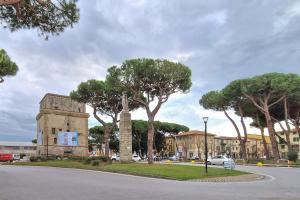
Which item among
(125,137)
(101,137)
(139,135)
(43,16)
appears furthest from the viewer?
(101,137)

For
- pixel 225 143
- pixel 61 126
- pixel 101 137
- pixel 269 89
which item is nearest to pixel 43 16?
pixel 269 89

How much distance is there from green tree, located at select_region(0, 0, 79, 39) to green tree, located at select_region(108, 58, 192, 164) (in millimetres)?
30112

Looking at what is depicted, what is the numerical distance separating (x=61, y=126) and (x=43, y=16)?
5881cm

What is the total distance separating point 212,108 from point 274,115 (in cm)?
1035

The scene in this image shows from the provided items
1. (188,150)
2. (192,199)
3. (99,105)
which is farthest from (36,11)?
(188,150)

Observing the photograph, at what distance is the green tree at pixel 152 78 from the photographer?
45812mm

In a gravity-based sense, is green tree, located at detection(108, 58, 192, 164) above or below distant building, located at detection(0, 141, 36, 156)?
above

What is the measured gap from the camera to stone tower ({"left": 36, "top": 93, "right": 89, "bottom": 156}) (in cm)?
6756

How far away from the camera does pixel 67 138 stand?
218 ft

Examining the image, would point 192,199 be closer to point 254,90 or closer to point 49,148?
point 254,90

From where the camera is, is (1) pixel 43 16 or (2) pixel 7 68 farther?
(2) pixel 7 68

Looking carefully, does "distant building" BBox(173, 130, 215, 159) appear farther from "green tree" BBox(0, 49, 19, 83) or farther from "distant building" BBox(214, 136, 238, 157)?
Result: "green tree" BBox(0, 49, 19, 83)

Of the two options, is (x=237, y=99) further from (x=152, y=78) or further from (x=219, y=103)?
(x=152, y=78)

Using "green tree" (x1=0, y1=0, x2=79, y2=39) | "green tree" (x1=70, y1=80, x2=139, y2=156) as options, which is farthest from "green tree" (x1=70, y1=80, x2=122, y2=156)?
"green tree" (x1=0, y1=0, x2=79, y2=39)
